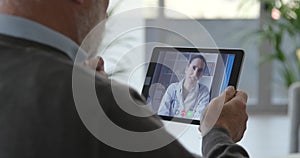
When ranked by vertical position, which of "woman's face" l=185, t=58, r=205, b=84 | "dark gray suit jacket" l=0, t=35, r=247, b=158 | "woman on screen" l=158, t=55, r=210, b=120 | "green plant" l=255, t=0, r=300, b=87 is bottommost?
"green plant" l=255, t=0, r=300, b=87

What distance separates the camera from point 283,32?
16.4 feet

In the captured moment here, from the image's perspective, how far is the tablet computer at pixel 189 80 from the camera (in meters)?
1.01

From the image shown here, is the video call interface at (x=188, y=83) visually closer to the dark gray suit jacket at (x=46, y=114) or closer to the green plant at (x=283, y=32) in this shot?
the dark gray suit jacket at (x=46, y=114)

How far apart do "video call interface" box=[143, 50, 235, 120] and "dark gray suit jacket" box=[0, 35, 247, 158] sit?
358mm

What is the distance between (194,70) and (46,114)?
48 cm

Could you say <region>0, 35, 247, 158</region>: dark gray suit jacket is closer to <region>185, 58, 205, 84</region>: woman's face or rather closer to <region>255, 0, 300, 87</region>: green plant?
<region>185, 58, 205, 84</region>: woman's face

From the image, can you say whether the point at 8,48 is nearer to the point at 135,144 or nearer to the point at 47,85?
the point at 47,85

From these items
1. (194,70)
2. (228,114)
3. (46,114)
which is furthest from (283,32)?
(46,114)

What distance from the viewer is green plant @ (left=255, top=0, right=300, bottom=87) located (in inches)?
185

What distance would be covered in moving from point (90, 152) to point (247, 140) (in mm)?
3882

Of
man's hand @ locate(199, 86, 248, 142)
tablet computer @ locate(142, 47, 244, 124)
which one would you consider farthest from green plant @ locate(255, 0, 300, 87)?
man's hand @ locate(199, 86, 248, 142)

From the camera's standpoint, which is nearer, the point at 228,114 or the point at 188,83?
the point at 228,114

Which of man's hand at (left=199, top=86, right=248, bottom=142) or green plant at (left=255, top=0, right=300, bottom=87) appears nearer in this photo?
man's hand at (left=199, top=86, right=248, bottom=142)

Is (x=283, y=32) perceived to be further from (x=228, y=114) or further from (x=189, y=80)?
(x=228, y=114)
